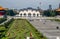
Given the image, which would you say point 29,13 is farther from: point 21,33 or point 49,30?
point 21,33

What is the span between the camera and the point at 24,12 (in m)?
110

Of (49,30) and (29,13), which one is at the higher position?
(49,30)

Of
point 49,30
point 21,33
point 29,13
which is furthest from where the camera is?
point 29,13

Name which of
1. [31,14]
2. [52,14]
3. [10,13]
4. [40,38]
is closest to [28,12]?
[31,14]

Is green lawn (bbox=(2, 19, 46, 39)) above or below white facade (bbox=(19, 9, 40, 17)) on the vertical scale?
above

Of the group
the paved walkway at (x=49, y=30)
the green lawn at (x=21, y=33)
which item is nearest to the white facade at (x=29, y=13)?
the paved walkway at (x=49, y=30)

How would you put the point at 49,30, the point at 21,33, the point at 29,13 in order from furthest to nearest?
the point at 29,13, the point at 49,30, the point at 21,33

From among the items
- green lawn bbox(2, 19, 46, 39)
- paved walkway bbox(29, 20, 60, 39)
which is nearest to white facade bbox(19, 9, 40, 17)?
paved walkway bbox(29, 20, 60, 39)

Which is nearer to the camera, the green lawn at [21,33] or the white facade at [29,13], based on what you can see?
the green lawn at [21,33]

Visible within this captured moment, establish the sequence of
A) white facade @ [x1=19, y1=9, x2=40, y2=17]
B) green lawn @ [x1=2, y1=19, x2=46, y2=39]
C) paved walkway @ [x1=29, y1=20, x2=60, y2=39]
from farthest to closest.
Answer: white facade @ [x1=19, y1=9, x2=40, y2=17] → paved walkway @ [x1=29, y1=20, x2=60, y2=39] → green lawn @ [x1=2, y1=19, x2=46, y2=39]

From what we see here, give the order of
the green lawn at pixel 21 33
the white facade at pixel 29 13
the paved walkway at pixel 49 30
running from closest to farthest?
the green lawn at pixel 21 33
the paved walkway at pixel 49 30
the white facade at pixel 29 13

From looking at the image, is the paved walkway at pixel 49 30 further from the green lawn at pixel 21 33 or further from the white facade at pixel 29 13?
the white facade at pixel 29 13

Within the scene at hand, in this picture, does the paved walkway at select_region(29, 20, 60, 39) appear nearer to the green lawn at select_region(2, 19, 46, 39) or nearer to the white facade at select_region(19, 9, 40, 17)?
the green lawn at select_region(2, 19, 46, 39)

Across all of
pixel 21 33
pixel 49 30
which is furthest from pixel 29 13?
pixel 21 33
